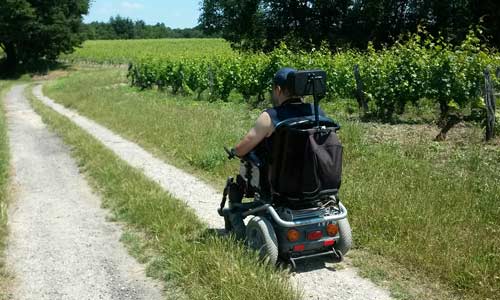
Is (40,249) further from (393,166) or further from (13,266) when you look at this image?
(393,166)

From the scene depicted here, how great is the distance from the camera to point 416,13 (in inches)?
1169

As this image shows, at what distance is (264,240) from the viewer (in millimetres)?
4316

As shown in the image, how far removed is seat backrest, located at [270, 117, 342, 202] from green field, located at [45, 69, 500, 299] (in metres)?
1.21

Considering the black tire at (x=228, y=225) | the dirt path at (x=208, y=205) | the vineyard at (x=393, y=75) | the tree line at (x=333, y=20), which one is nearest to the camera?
the dirt path at (x=208, y=205)

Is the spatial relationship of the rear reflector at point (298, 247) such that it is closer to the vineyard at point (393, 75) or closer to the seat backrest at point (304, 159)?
the seat backrest at point (304, 159)

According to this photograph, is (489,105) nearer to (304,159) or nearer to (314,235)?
(314,235)

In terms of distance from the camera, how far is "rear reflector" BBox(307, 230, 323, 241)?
14.2ft

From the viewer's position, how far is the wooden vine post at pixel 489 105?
8.88 metres

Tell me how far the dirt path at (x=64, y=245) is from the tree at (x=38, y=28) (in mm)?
37752

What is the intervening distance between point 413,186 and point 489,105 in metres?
3.77

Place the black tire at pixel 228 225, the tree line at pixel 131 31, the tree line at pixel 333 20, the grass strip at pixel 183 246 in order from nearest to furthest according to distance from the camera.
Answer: the grass strip at pixel 183 246 < the black tire at pixel 228 225 < the tree line at pixel 333 20 < the tree line at pixel 131 31

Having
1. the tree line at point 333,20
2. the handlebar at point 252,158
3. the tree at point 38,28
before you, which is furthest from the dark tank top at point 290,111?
the tree at point 38,28

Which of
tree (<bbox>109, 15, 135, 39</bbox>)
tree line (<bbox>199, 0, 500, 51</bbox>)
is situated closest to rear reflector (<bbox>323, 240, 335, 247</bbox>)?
tree line (<bbox>199, 0, 500, 51</bbox>)

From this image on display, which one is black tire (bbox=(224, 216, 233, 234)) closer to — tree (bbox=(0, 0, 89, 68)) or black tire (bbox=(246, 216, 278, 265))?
black tire (bbox=(246, 216, 278, 265))
